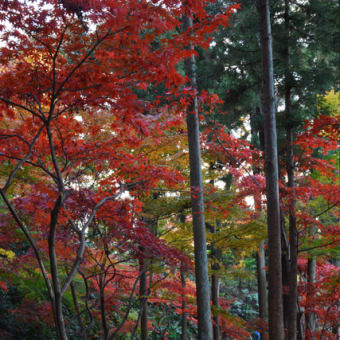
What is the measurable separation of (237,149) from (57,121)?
3.97m

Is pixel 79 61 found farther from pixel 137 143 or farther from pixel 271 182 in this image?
pixel 271 182

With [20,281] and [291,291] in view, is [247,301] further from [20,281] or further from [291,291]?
[20,281]

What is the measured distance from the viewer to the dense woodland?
330 centimetres

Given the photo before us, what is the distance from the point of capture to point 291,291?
6.18 metres

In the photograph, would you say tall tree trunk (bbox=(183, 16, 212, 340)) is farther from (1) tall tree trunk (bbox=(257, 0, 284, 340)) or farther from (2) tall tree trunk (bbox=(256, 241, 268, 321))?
(2) tall tree trunk (bbox=(256, 241, 268, 321))

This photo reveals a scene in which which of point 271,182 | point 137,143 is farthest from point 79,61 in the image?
point 271,182

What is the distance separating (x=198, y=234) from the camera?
560cm

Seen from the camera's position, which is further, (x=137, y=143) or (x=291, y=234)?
(x=291, y=234)

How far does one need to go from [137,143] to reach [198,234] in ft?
6.21

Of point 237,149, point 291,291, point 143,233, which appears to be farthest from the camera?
point 237,149

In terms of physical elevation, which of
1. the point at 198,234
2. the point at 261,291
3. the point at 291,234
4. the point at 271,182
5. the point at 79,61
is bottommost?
the point at 261,291

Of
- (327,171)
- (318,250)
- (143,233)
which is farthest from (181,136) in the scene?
(318,250)

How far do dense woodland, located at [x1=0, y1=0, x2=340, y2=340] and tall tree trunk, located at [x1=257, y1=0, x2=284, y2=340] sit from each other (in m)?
0.02

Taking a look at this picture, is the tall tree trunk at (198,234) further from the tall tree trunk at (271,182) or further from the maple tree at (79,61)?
the maple tree at (79,61)
